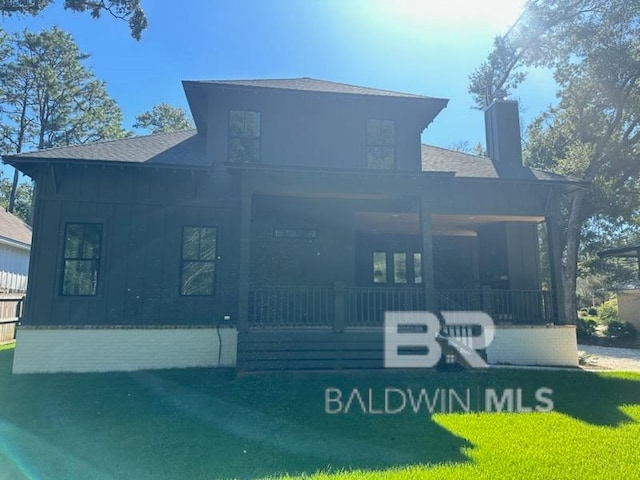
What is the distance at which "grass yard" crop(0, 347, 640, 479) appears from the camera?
4422 mm

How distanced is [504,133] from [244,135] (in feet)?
23.9

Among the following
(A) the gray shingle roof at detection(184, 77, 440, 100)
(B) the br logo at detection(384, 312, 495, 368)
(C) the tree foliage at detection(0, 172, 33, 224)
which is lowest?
(B) the br logo at detection(384, 312, 495, 368)

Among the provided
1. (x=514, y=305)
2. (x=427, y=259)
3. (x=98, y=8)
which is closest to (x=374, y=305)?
(x=427, y=259)

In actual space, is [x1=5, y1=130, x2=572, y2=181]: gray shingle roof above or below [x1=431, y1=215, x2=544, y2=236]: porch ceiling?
above

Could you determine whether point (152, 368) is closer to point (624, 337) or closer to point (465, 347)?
point (465, 347)

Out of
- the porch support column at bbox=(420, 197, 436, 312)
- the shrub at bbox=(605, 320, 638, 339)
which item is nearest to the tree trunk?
the shrub at bbox=(605, 320, 638, 339)

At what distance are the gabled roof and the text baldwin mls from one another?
48.9 feet

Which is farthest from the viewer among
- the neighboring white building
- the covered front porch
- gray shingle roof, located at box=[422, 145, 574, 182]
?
the neighboring white building

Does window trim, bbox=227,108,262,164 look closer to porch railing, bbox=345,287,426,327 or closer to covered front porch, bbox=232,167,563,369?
covered front porch, bbox=232,167,563,369

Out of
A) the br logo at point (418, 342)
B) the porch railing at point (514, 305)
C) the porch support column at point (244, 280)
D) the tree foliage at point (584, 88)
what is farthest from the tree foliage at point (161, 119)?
the br logo at point (418, 342)

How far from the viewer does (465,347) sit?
9.23 m

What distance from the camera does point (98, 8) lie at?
470 inches

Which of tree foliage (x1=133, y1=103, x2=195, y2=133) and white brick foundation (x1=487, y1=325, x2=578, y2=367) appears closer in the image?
white brick foundation (x1=487, y1=325, x2=578, y2=367)

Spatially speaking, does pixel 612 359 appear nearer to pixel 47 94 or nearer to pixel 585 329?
pixel 585 329
